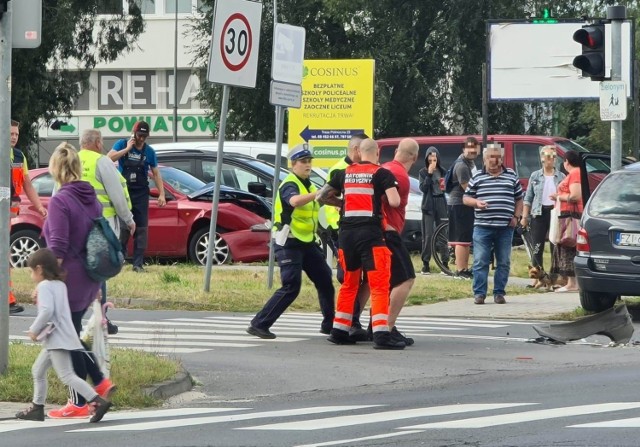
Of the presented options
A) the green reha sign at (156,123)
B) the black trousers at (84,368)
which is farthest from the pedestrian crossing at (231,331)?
the green reha sign at (156,123)

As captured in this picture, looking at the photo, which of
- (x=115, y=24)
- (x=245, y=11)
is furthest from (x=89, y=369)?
(x=115, y=24)

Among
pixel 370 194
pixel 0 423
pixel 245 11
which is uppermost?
pixel 245 11

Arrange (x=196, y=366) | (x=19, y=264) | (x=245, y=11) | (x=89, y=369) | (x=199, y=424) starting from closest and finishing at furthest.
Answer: (x=199, y=424) < (x=89, y=369) < (x=196, y=366) < (x=245, y=11) < (x=19, y=264)

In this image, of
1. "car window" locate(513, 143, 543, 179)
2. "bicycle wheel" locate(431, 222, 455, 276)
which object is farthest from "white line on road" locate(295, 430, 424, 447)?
"car window" locate(513, 143, 543, 179)

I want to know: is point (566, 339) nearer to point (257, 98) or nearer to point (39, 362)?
point (39, 362)

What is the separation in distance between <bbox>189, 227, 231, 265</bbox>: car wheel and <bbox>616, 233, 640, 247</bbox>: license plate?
7.86 metres

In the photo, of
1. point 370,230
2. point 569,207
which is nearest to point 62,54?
point 569,207

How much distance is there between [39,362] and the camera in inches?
384

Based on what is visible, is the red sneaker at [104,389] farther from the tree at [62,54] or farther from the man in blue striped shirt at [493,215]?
the tree at [62,54]

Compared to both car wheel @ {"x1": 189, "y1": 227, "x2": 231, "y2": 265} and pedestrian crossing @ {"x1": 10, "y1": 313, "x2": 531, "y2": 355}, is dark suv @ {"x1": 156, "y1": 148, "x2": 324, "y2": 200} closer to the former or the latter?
A: car wheel @ {"x1": 189, "y1": 227, "x2": 231, "y2": 265}

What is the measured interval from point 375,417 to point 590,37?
26.8ft

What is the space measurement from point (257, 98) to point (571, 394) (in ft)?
141

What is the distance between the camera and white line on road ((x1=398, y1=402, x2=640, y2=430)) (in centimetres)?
901

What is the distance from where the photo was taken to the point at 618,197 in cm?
1675
